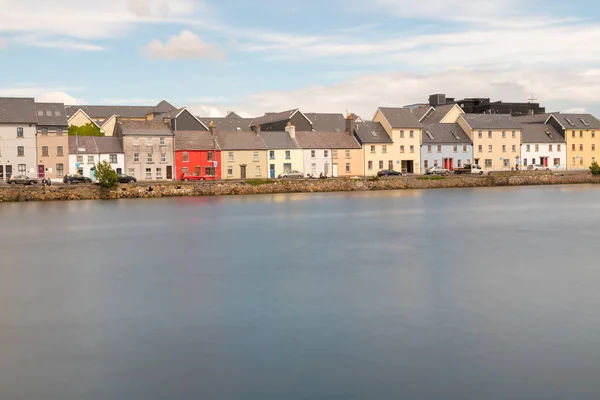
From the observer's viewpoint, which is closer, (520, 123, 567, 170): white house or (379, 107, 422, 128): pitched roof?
(379, 107, 422, 128): pitched roof

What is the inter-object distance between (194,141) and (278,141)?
34.8 ft

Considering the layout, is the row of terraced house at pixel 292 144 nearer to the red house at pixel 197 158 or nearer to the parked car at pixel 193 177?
the red house at pixel 197 158

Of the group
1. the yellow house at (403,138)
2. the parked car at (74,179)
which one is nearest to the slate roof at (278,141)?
the yellow house at (403,138)

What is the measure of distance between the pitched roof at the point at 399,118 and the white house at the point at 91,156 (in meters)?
35.6

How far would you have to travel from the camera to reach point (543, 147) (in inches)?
4112

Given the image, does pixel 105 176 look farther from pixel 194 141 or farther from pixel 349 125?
pixel 349 125

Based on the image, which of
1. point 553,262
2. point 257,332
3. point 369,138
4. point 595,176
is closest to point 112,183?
point 369,138

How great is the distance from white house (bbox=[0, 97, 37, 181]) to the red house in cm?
1602

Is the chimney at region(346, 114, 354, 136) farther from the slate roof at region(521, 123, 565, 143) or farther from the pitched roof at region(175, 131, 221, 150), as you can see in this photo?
the slate roof at region(521, 123, 565, 143)

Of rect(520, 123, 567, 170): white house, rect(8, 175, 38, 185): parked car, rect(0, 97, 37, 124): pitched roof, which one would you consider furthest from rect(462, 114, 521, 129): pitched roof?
rect(8, 175, 38, 185): parked car

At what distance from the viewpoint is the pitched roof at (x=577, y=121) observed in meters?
107

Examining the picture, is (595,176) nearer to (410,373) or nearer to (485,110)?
(485,110)

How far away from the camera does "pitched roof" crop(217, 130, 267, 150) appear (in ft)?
275

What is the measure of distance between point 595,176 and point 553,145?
567 inches
